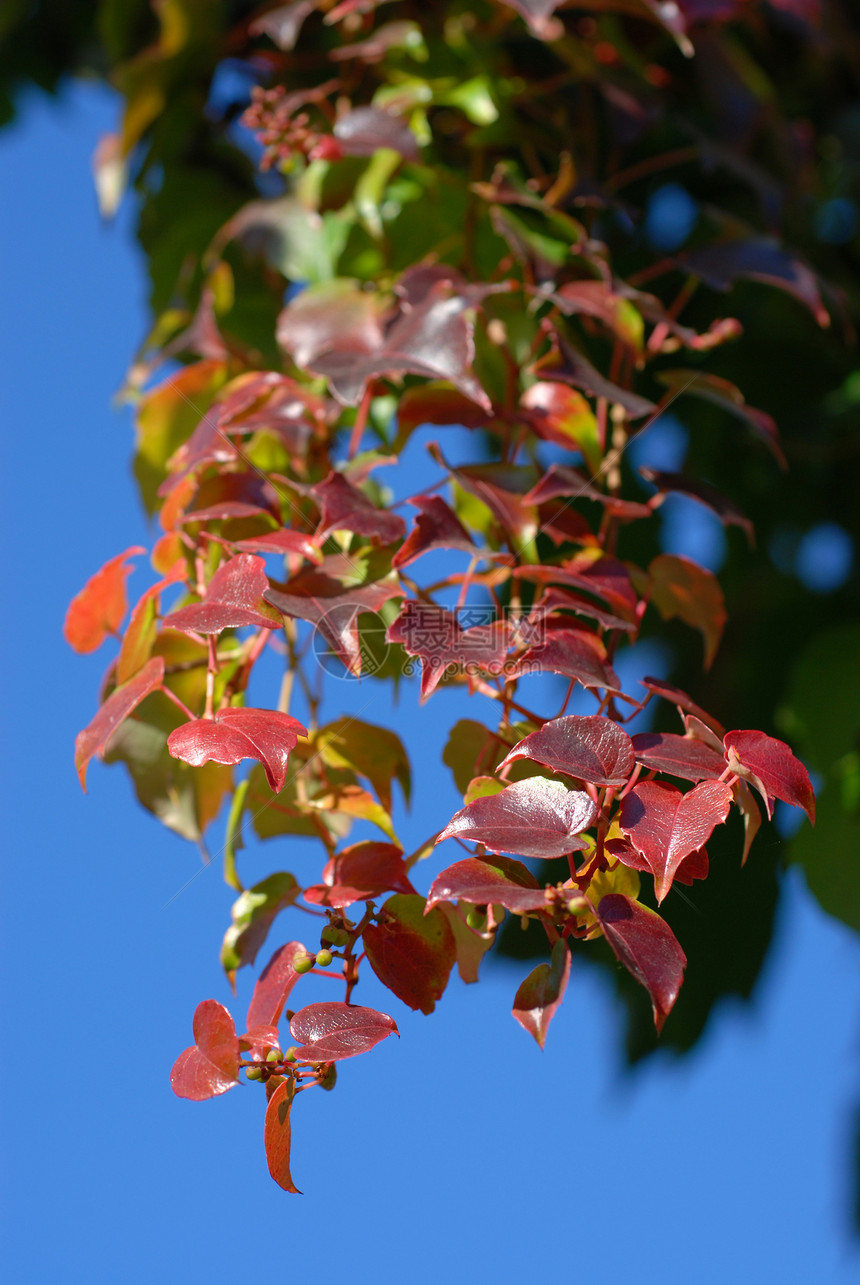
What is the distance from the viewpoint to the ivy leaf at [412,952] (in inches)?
16.4

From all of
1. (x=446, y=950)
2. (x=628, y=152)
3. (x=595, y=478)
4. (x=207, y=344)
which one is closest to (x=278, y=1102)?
(x=446, y=950)

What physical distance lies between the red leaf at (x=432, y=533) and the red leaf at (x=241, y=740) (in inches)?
4.0

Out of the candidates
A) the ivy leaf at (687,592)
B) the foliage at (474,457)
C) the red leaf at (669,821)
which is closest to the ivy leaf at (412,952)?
the foliage at (474,457)

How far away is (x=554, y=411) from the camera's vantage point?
588mm

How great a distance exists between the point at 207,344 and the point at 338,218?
14cm

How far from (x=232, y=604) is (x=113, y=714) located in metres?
0.08

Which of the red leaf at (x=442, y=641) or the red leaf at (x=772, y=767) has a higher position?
→ the red leaf at (x=442, y=641)

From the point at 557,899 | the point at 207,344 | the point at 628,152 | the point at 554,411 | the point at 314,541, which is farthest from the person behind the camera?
the point at 628,152

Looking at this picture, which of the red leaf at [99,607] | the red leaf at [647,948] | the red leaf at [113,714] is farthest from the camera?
the red leaf at [99,607]

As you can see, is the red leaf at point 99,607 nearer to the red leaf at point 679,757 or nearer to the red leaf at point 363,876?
the red leaf at point 363,876

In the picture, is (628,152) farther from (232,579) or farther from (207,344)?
(232,579)

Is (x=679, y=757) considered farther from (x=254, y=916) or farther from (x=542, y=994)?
(x=254, y=916)

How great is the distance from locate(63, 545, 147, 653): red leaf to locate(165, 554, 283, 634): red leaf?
129mm

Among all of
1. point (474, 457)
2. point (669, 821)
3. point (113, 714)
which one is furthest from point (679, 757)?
point (474, 457)
